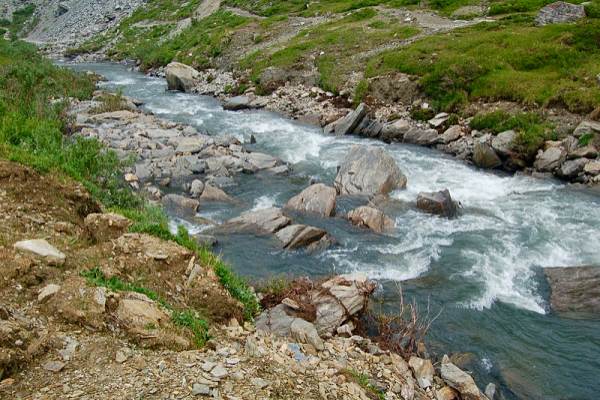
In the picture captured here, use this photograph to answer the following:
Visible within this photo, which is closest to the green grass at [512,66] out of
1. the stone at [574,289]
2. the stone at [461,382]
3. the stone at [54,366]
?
the stone at [574,289]

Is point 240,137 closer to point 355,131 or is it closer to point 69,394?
point 355,131

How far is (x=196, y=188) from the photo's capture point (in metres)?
21.2

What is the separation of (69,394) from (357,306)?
6.86m

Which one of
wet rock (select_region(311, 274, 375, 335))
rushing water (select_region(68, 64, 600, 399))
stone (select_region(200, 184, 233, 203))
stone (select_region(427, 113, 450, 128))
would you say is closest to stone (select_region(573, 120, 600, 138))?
rushing water (select_region(68, 64, 600, 399))

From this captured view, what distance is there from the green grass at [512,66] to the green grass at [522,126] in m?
1.94

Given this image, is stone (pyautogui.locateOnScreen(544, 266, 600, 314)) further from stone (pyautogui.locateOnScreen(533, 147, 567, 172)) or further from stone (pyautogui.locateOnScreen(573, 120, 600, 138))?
stone (pyautogui.locateOnScreen(573, 120, 600, 138))

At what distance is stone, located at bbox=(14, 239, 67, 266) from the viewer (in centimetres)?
859

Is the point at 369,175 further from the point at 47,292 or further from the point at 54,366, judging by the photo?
the point at 54,366

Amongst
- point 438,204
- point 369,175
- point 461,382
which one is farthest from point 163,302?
point 369,175

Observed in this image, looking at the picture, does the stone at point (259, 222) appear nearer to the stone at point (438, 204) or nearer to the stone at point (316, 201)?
the stone at point (316, 201)

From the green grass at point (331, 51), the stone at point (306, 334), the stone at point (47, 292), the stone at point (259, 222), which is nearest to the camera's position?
the stone at point (47, 292)

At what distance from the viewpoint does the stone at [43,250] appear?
28.2 ft

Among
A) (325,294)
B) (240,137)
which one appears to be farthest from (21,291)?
(240,137)

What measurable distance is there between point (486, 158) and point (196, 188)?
565 inches
